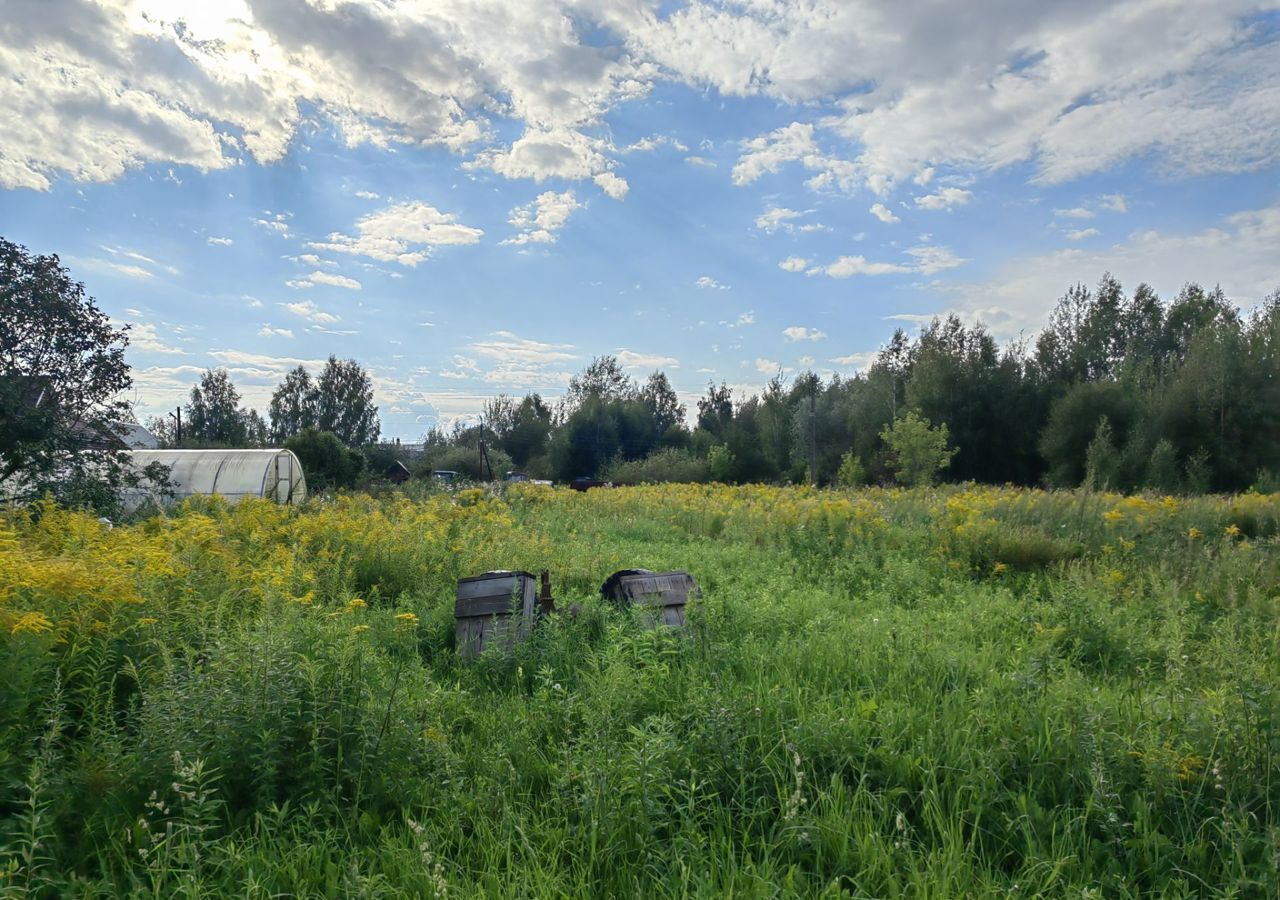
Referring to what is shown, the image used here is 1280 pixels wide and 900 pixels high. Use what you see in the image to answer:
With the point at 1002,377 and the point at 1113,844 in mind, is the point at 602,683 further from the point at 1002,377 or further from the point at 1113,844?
the point at 1002,377

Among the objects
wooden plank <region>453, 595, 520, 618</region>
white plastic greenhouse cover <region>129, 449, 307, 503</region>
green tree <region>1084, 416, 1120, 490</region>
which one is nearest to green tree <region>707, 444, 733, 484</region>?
green tree <region>1084, 416, 1120, 490</region>

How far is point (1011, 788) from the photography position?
2.82m

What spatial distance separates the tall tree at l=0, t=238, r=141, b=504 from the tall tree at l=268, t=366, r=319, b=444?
46.0 metres

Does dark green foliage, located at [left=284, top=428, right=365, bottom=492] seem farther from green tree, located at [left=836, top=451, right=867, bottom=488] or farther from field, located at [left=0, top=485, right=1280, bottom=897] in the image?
field, located at [left=0, top=485, right=1280, bottom=897]

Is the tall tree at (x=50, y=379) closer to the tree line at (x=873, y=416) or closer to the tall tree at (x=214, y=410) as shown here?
the tree line at (x=873, y=416)

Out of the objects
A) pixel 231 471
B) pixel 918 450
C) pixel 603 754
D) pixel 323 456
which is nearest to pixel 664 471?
pixel 918 450

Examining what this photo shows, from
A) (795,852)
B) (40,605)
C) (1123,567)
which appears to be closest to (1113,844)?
(795,852)

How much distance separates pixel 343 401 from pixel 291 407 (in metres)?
3.81

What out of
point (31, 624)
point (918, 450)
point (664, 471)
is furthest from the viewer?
point (664, 471)

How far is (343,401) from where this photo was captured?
5191cm

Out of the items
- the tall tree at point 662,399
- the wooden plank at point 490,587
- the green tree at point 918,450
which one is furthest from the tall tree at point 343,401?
the wooden plank at point 490,587

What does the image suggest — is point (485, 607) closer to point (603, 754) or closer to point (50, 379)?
point (603, 754)

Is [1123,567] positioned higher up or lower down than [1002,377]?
lower down

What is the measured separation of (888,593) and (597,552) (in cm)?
327
